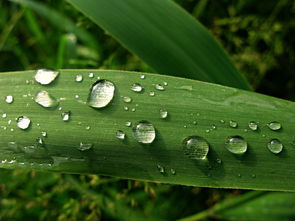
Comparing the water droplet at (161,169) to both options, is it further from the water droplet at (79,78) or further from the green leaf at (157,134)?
the water droplet at (79,78)

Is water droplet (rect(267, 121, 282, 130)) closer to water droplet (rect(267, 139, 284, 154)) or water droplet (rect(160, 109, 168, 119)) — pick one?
water droplet (rect(267, 139, 284, 154))

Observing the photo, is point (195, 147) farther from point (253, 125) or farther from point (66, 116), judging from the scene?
point (66, 116)

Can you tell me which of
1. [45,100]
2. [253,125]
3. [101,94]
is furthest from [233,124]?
[45,100]

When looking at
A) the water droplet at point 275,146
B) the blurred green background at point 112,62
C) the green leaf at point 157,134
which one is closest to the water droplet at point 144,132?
the green leaf at point 157,134

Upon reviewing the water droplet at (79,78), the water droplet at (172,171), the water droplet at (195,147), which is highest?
the water droplet at (79,78)

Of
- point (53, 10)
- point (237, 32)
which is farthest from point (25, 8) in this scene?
point (237, 32)

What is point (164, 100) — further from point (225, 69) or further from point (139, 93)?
point (225, 69)

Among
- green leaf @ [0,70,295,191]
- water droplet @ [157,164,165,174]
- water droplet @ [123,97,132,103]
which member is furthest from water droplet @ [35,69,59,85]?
water droplet @ [157,164,165,174]
